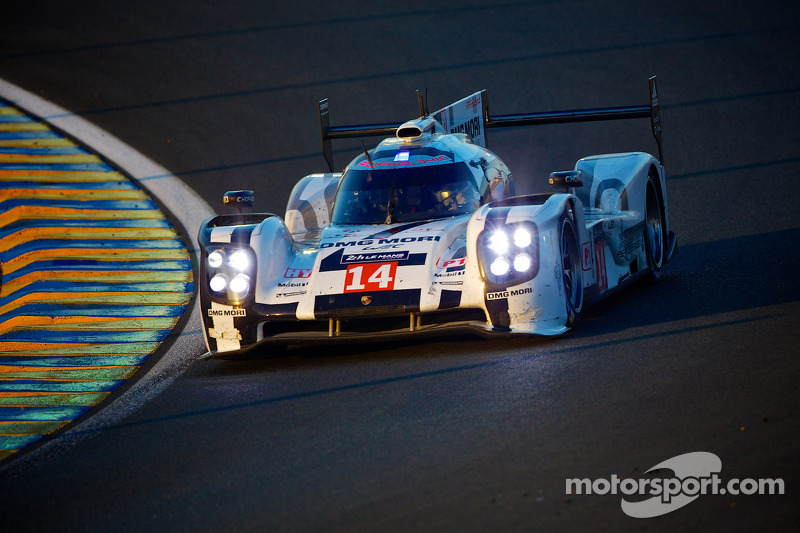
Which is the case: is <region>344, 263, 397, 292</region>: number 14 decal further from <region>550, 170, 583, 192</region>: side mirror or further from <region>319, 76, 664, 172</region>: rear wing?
<region>319, 76, 664, 172</region>: rear wing

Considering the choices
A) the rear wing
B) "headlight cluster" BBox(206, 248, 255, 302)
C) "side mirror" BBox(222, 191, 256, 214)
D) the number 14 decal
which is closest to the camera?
the number 14 decal

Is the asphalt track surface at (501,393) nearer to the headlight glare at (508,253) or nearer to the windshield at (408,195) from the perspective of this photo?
the headlight glare at (508,253)

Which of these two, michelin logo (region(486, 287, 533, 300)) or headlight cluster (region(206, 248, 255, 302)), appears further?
headlight cluster (region(206, 248, 255, 302))

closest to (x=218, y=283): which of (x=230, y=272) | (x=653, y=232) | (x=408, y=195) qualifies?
(x=230, y=272)


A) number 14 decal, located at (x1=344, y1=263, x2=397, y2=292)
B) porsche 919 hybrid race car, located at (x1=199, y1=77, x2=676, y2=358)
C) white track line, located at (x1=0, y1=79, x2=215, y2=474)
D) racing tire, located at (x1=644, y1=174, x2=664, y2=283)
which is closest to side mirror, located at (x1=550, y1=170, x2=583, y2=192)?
porsche 919 hybrid race car, located at (x1=199, y1=77, x2=676, y2=358)

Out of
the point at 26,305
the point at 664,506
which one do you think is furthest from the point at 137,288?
the point at 664,506

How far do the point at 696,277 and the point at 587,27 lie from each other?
1362cm

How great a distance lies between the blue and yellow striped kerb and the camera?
778 centimetres

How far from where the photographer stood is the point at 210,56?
21.0 m

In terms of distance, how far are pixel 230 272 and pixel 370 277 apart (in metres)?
1.10

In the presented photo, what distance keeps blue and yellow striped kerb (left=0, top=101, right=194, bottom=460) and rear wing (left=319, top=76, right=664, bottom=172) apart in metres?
2.18

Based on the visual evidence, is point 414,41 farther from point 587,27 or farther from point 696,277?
point 696,277

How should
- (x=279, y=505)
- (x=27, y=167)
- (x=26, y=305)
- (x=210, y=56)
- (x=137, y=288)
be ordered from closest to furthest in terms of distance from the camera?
1. (x=279, y=505)
2. (x=26, y=305)
3. (x=137, y=288)
4. (x=27, y=167)
5. (x=210, y=56)

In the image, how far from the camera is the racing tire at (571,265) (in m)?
7.75
